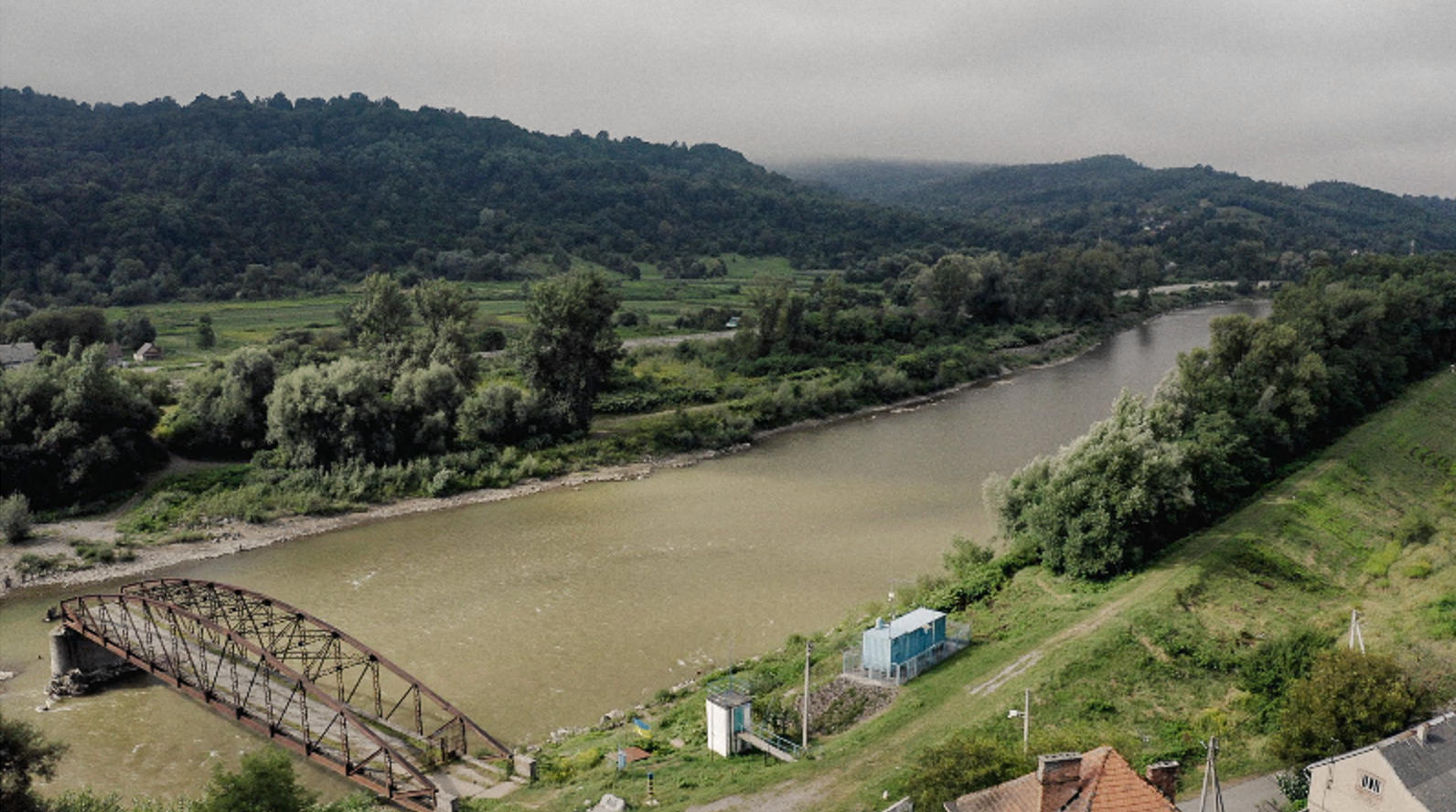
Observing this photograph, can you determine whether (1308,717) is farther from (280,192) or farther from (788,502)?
(280,192)

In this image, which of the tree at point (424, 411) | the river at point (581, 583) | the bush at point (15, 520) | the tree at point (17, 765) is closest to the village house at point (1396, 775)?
the river at point (581, 583)

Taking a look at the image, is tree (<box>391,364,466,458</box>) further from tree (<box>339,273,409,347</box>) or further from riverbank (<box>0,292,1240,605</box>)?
tree (<box>339,273,409,347</box>)

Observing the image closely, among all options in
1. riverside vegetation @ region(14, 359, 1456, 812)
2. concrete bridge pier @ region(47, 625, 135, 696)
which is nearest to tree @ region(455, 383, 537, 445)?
concrete bridge pier @ region(47, 625, 135, 696)

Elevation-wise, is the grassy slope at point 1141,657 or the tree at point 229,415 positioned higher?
the tree at point 229,415

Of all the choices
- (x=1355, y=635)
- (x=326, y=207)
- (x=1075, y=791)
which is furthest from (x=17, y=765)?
(x=326, y=207)

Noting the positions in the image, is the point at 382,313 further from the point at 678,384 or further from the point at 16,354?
the point at 16,354

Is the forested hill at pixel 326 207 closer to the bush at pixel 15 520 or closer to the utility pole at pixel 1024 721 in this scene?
the bush at pixel 15 520

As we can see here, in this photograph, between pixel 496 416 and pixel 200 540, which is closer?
pixel 200 540
